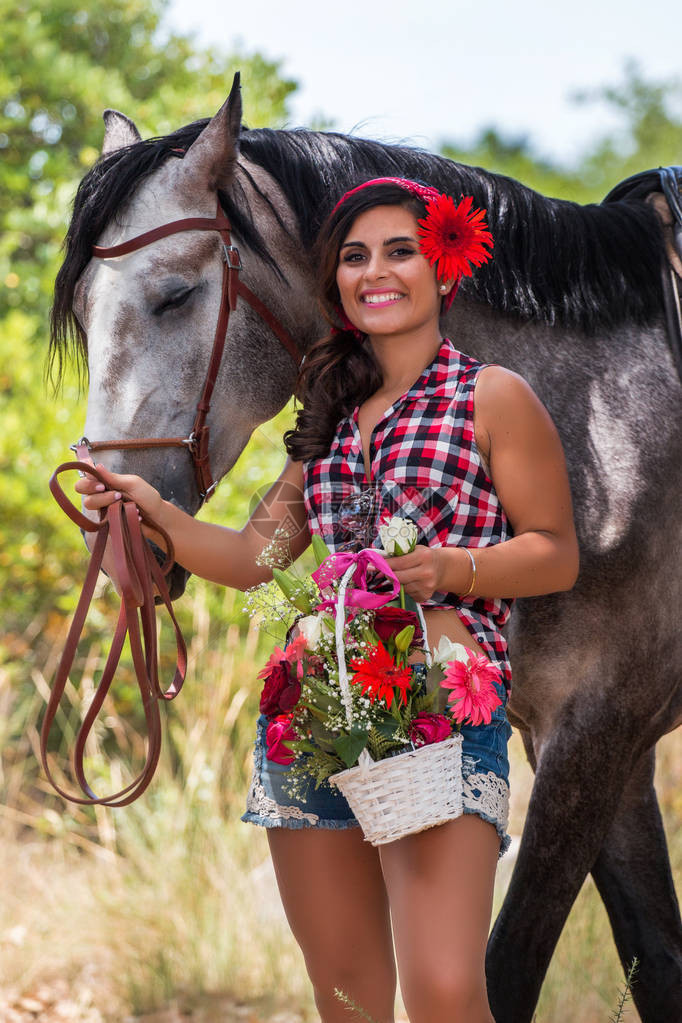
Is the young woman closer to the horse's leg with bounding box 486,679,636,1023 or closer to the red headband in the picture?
the red headband

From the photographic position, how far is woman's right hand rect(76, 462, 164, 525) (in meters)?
2.15

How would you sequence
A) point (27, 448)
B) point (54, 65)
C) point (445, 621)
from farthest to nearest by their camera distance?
point (54, 65) → point (27, 448) → point (445, 621)

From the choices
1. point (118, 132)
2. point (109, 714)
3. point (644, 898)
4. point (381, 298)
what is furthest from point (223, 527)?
point (109, 714)

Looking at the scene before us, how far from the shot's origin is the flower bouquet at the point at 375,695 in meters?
1.81

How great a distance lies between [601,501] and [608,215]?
2.62ft

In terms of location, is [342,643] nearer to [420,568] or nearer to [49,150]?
[420,568]

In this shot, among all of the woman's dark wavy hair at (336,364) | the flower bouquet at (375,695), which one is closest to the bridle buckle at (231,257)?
the woman's dark wavy hair at (336,364)

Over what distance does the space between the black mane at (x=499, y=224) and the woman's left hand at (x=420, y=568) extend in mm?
1039

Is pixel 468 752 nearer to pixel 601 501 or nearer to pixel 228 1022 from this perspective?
pixel 601 501

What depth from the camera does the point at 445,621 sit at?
81.0 inches

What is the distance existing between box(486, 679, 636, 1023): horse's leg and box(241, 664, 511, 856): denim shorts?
17.8 inches

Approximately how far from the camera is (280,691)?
1.98 meters

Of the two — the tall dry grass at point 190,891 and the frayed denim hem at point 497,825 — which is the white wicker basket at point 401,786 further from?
the tall dry grass at point 190,891

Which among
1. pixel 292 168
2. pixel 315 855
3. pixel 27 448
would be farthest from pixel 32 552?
pixel 315 855
